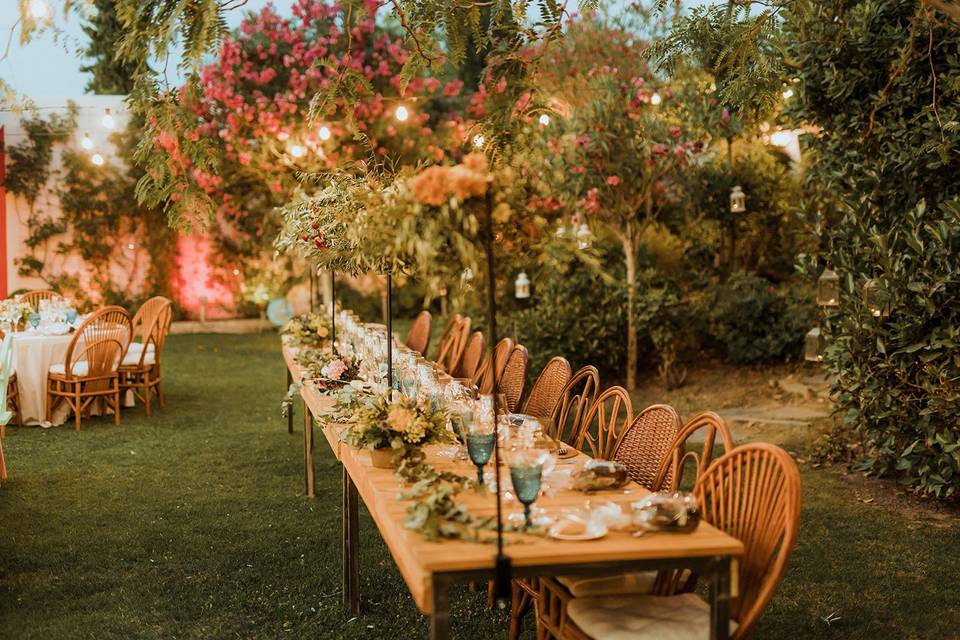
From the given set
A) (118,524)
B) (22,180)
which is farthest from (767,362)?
(22,180)

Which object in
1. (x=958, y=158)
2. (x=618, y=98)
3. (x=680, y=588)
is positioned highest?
(x=618, y=98)

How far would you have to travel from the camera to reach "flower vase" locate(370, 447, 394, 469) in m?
3.12

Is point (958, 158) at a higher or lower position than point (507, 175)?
higher

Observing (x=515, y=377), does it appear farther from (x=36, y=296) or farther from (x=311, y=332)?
(x=36, y=296)

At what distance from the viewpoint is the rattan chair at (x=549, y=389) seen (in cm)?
446

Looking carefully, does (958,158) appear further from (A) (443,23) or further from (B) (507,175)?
(B) (507,175)

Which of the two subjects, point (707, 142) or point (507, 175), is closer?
point (507, 175)

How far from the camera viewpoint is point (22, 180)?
13508 millimetres

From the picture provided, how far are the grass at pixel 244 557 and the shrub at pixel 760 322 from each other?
3136mm

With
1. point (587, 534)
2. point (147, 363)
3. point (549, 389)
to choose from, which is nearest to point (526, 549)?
point (587, 534)

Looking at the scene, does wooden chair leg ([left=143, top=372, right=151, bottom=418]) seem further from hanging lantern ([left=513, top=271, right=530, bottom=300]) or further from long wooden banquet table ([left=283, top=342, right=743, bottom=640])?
long wooden banquet table ([left=283, top=342, right=743, bottom=640])

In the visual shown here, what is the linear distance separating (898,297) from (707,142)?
15.2 feet

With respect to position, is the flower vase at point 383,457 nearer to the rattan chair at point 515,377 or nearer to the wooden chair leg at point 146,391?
the rattan chair at point 515,377

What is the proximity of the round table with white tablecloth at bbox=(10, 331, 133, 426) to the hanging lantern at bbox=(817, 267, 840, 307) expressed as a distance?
5.75 m
